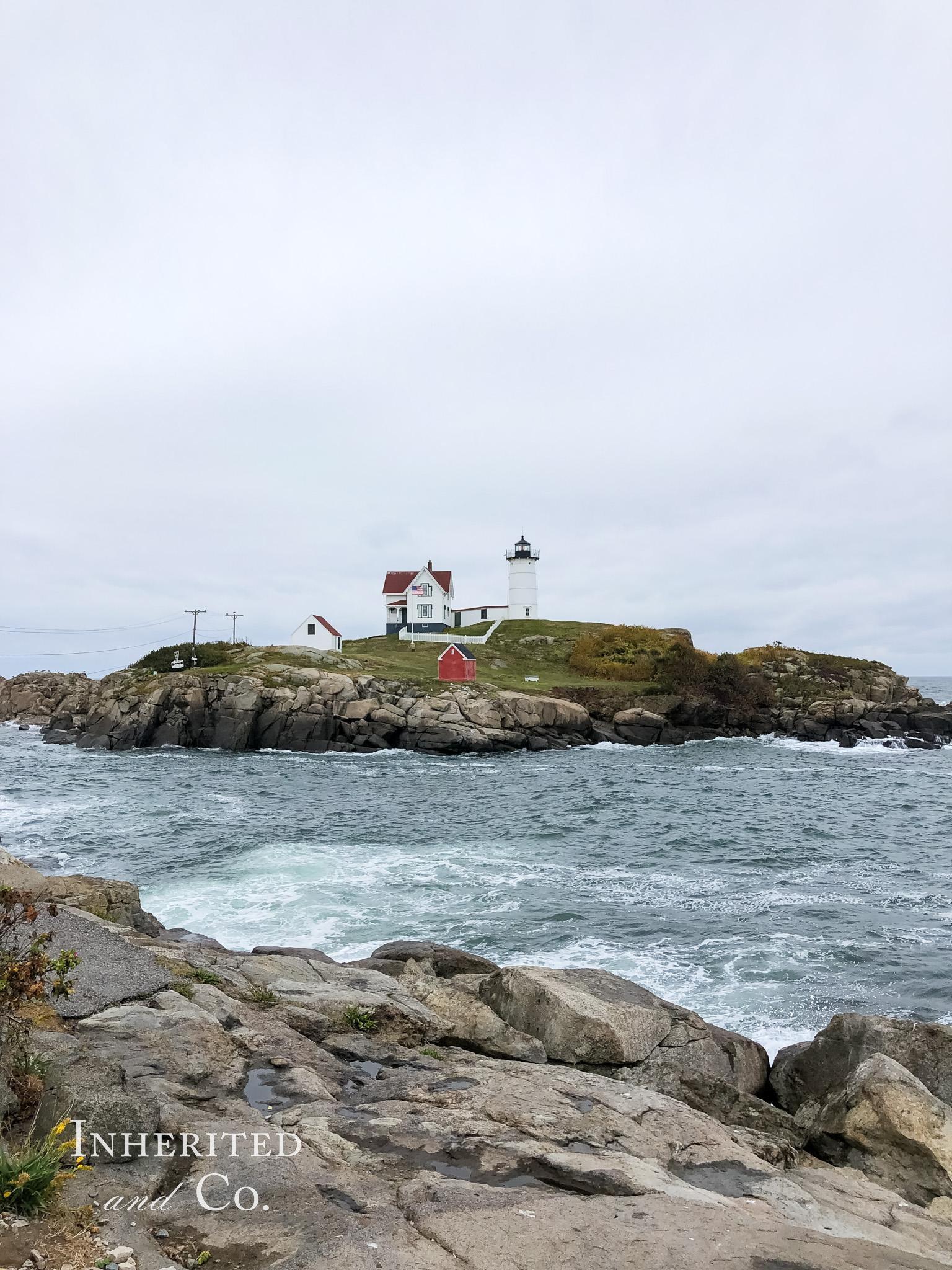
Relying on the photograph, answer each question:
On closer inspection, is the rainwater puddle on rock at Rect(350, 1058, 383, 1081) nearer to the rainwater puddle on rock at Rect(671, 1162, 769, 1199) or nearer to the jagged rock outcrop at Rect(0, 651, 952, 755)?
the rainwater puddle on rock at Rect(671, 1162, 769, 1199)

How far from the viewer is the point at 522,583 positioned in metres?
110

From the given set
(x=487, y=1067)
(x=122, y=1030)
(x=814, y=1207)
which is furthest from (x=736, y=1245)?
(x=122, y=1030)

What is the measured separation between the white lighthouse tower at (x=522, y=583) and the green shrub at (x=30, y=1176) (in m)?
104

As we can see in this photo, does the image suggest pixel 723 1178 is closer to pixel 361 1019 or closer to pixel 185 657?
pixel 361 1019

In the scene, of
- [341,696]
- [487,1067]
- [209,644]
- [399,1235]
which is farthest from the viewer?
[209,644]

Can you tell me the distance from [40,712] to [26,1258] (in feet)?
353

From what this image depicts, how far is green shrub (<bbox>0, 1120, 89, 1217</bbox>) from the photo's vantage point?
17.8 ft

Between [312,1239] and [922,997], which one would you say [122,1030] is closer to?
[312,1239]

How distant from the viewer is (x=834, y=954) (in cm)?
1831

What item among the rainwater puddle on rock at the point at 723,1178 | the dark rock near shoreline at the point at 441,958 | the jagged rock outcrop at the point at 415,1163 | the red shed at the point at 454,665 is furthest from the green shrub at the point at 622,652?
the rainwater puddle on rock at the point at 723,1178

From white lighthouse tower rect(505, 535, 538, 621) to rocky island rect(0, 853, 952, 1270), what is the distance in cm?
9569

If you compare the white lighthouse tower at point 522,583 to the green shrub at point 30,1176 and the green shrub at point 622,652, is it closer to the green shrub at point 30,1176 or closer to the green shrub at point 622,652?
the green shrub at point 622,652

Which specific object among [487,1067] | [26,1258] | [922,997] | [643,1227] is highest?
[26,1258]

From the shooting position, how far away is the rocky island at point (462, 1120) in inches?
238
